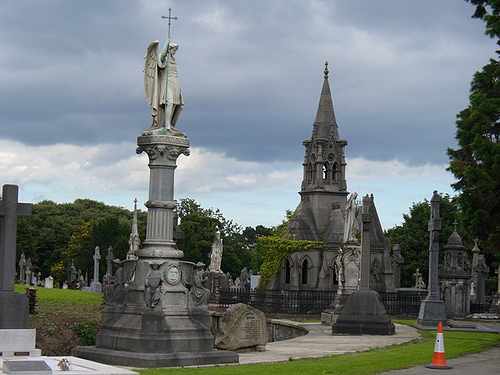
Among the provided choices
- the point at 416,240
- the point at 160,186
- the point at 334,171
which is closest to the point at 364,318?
the point at 160,186

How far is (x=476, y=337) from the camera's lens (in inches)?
941

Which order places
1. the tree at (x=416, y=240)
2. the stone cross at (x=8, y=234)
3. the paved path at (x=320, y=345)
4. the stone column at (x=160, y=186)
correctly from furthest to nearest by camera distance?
the tree at (x=416, y=240)
the paved path at (x=320, y=345)
the stone column at (x=160, y=186)
the stone cross at (x=8, y=234)

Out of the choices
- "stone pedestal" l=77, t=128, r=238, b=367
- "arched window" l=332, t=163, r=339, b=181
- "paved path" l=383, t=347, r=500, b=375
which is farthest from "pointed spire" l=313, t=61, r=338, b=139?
"stone pedestal" l=77, t=128, r=238, b=367

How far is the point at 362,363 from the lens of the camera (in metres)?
16.3

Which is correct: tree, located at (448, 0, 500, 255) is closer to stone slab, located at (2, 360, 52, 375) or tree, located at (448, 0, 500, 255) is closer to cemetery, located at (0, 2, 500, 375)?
cemetery, located at (0, 2, 500, 375)

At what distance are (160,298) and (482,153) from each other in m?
10.3

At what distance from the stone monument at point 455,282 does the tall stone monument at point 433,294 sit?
8.75 metres

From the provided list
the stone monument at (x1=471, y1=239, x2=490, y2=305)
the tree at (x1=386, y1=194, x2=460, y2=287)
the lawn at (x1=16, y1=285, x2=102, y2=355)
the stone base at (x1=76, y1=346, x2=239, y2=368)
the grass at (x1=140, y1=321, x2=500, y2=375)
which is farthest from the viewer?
the tree at (x1=386, y1=194, x2=460, y2=287)

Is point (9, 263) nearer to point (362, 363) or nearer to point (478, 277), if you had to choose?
point (362, 363)

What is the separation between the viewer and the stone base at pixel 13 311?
1609 centimetres

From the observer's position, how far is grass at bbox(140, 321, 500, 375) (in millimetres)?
14695

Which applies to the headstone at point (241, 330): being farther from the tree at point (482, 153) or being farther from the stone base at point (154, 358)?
the tree at point (482, 153)

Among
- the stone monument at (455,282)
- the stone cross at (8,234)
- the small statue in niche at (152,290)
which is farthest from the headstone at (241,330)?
the stone monument at (455,282)

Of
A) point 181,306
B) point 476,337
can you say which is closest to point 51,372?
point 181,306
